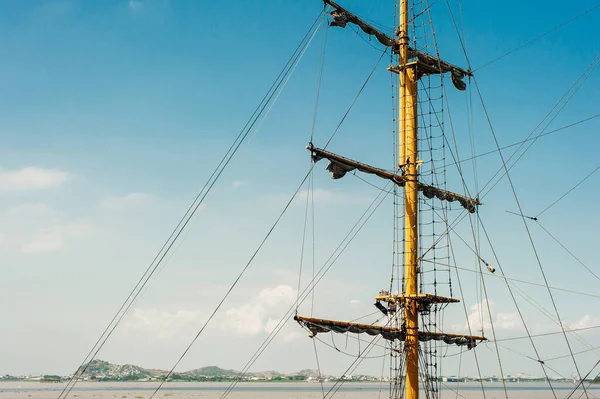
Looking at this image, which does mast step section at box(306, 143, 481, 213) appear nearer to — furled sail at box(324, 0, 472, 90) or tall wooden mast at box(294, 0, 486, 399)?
tall wooden mast at box(294, 0, 486, 399)

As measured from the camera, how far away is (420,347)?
2081 cm

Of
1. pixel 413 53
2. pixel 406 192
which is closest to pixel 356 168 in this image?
pixel 406 192

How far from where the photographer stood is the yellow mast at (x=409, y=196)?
20.3m

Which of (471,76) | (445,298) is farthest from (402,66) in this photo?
(445,298)

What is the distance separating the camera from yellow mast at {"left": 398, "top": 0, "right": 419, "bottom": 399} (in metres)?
20.3

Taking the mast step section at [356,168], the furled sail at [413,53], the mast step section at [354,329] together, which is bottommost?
the mast step section at [354,329]

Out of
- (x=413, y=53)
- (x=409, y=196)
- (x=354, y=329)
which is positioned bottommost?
(x=354, y=329)

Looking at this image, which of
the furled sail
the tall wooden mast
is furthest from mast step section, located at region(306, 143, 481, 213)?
the furled sail

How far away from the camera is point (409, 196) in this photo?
21531 mm

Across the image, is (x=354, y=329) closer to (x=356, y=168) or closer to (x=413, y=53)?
(x=356, y=168)

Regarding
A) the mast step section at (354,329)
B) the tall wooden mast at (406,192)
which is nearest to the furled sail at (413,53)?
the tall wooden mast at (406,192)

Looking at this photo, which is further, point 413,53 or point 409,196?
point 413,53

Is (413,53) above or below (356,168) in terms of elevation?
above

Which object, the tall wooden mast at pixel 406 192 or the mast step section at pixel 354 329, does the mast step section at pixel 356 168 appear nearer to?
the tall wooden mast at pixel 406 192
